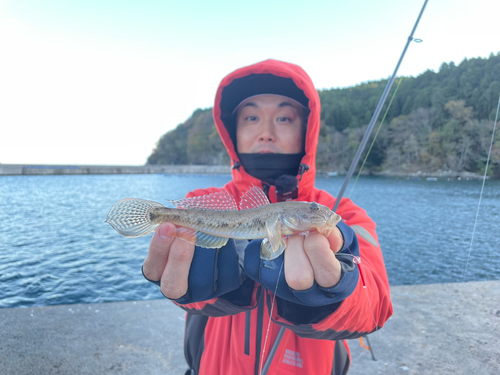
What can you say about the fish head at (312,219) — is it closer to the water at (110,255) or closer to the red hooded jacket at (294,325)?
the red hooded jacket at (294,325)

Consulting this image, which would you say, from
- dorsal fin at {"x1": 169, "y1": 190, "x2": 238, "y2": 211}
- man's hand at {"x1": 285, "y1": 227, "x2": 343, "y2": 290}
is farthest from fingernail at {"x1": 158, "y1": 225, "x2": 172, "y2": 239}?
man's hand at {"x1": 285, "y1": 227, "x2": 343, "y2": 290}

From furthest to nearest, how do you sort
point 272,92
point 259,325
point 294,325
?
1. point 272,92
2. point 259,325
3. point 294,325

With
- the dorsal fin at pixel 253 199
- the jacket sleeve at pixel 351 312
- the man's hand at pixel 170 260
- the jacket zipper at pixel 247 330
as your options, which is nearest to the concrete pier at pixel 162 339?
the jacket zipper at pixel 247 330

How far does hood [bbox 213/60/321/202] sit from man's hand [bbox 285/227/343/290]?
63.8 inches

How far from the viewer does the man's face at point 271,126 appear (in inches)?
147

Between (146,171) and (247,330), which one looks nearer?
(247,330)

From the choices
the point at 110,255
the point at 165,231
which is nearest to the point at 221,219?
the point at 165,231

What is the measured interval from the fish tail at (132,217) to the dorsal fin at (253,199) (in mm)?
941

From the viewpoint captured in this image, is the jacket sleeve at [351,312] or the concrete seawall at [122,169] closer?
the jacket sleeve at [351,312]

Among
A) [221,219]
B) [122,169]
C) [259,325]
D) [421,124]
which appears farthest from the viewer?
[122,169]

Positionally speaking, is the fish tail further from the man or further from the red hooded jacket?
the red hooded jacket

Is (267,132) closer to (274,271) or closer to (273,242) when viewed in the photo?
(273,242)

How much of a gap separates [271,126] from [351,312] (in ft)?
8.01

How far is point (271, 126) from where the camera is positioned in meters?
3.77
